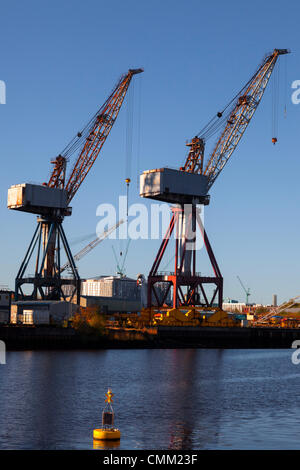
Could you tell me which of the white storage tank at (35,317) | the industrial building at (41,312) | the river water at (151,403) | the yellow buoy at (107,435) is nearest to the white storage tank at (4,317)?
the industrial building at (41,312)

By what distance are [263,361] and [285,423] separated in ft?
215

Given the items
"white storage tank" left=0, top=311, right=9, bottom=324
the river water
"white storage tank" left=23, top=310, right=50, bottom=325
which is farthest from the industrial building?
the river water

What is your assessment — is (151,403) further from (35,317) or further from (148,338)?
(148,338)

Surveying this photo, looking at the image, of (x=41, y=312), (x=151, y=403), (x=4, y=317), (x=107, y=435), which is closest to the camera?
(x=107, y=435)

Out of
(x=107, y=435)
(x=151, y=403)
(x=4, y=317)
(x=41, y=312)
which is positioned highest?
(x=41, y=312)

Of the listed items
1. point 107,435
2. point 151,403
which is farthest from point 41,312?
point 107,435

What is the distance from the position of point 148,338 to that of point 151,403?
248 feet

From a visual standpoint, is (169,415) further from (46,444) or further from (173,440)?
(46,444)

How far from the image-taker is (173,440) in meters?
40.8

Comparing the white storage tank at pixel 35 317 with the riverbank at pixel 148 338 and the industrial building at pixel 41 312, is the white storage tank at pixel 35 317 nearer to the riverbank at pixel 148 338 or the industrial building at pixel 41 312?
the industrial building at pixel 41 312

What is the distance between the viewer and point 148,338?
434 ft

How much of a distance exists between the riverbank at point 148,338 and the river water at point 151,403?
15.1 metres

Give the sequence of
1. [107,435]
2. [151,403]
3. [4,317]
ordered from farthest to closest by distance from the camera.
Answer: [4,317] → [151,403] → [107,435]

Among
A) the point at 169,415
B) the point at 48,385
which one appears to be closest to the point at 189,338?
the point at 48,385
